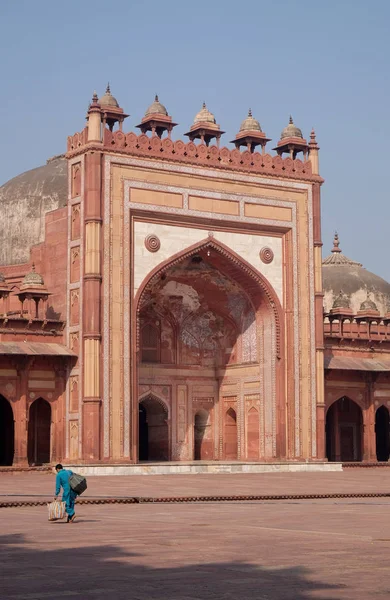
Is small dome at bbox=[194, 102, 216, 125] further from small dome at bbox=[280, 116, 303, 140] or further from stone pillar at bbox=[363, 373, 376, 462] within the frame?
stone pillar at bbox=[363, 373, 376, 462]

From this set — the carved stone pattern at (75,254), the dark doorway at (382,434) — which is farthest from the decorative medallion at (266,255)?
the dark doorway at (382,434)

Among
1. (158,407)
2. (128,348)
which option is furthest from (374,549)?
(158,407)

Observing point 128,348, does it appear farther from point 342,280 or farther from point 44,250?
point 342,280

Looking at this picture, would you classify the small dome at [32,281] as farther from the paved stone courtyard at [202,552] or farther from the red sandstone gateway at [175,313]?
the paved stone courtyard at [202,552]

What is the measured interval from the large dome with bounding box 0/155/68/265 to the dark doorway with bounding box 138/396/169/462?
5.22 m

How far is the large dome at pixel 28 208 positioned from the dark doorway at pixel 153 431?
206 inches

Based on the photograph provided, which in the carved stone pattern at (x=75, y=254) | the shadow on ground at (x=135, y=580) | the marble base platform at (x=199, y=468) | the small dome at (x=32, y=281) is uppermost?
the carved stone pattern at (x=75, y=254)

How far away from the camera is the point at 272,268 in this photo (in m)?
29.2

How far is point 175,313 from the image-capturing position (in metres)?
30.5

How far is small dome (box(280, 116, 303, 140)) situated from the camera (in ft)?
99.0

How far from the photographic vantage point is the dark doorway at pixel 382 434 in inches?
1361

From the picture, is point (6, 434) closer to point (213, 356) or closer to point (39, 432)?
point (39, 432)

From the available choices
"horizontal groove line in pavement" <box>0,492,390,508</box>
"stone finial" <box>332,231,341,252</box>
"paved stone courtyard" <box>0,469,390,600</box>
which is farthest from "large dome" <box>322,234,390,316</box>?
"paved stone courtyard" <box>0,469,390,600</box>

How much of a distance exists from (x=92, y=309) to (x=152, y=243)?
8.09 feet
